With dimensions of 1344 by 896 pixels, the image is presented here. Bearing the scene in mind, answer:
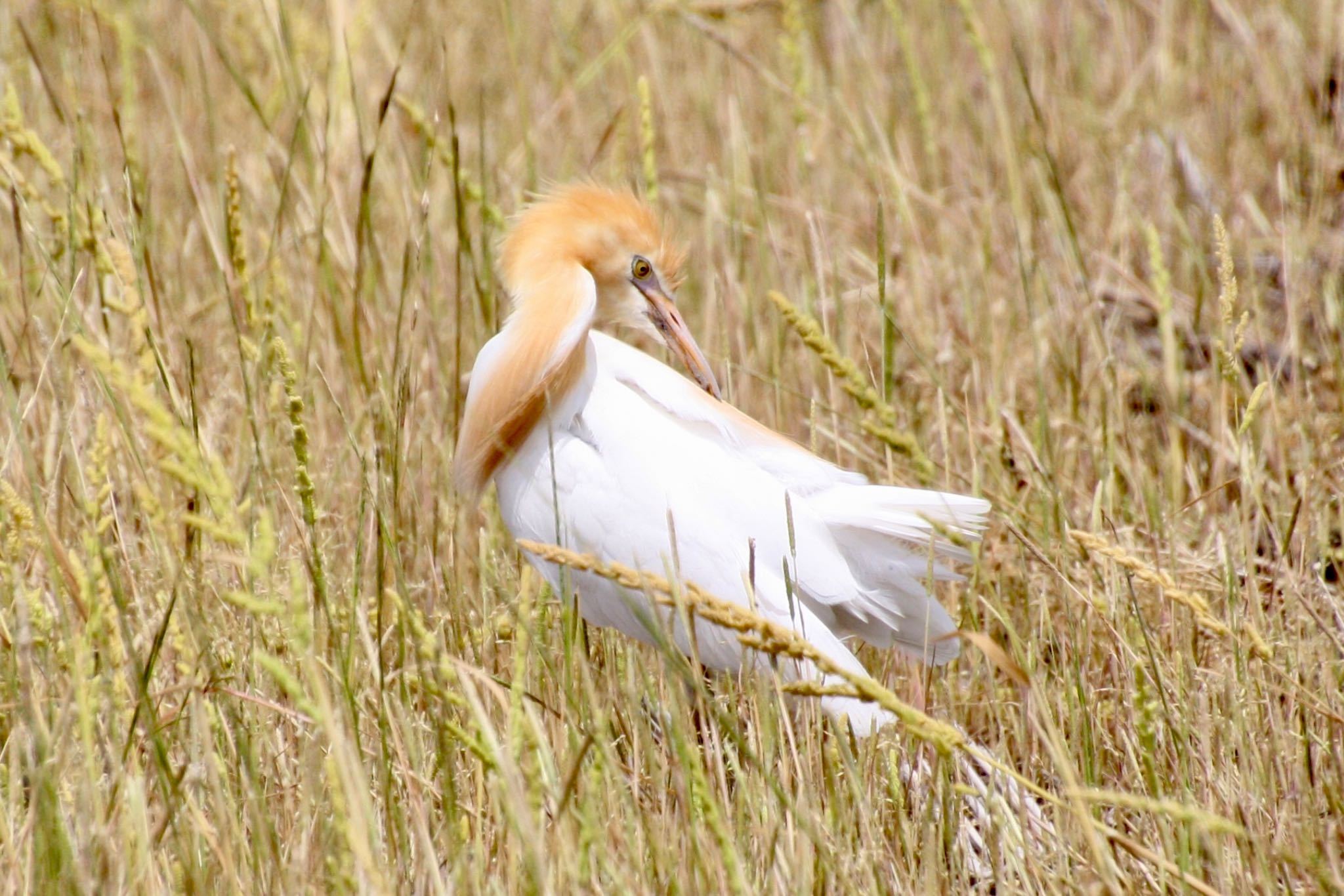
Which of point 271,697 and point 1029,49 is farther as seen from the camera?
point 1029,49

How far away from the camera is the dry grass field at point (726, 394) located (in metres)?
1.45

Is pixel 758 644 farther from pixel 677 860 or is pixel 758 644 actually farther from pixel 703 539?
pixel 703 539

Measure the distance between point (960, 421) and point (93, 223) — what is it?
1.52 metres

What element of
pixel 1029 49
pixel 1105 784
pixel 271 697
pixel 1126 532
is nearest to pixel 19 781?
pixel 271 697

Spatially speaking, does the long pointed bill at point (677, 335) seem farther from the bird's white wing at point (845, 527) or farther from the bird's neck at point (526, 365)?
the bird's neck at point (526, 365)

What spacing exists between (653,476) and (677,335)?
0.32 meters

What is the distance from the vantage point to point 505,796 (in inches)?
46.9

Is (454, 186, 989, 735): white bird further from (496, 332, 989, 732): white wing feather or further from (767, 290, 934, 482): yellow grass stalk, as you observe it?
(767, 290, 934, 482): yellow grass stalk

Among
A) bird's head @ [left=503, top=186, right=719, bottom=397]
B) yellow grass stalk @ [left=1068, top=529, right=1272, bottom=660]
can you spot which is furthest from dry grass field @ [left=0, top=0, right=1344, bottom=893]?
bird's head @ [left=503, top=186, right=719, bottom=397]

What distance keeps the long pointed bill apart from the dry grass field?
0.19 ft

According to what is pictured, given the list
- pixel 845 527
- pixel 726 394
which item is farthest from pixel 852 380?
pixel 726 394

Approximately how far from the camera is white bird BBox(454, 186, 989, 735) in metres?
2.06

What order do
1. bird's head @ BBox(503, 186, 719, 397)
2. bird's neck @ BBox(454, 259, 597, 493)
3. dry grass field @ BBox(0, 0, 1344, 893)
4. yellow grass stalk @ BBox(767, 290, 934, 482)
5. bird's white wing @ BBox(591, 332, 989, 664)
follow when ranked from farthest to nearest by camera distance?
bird's head @ BBox(503, 186, 719, 397) → bird's neck @ BBox(454, 259, 597, 493) → bird's white wing @ BBox(591, 332, 989, 664) → dry grass field @ BBox(0, 0, 1344, 893) → yellow grass stalk @ BBox(767, 290, 934, 482)

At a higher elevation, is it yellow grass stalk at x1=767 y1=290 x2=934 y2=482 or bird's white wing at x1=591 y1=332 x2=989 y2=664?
yellow grass stalk at x1=767 y1=290 x2=934 y2=482
